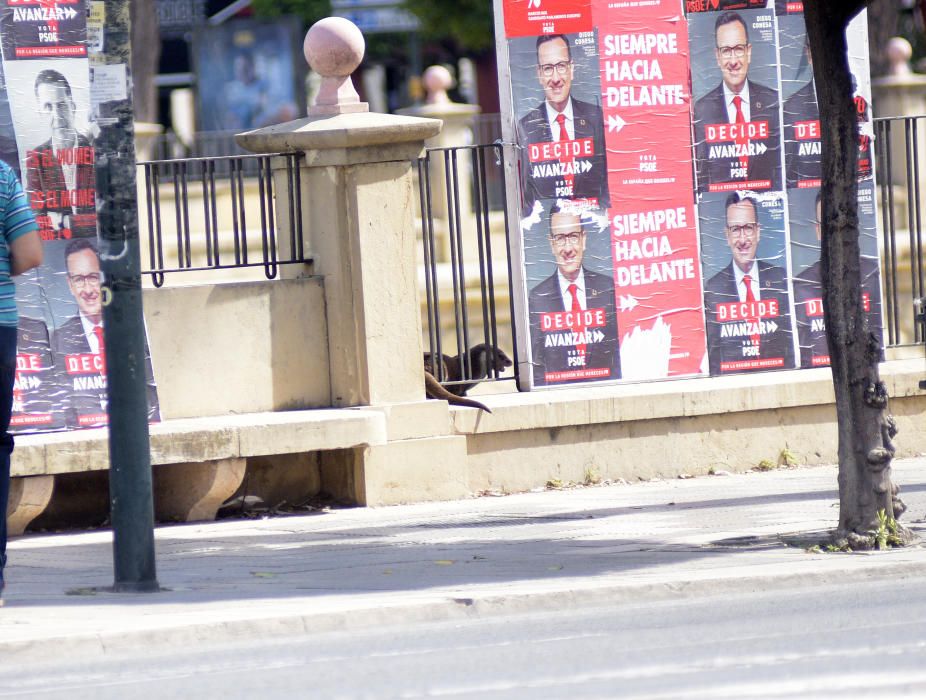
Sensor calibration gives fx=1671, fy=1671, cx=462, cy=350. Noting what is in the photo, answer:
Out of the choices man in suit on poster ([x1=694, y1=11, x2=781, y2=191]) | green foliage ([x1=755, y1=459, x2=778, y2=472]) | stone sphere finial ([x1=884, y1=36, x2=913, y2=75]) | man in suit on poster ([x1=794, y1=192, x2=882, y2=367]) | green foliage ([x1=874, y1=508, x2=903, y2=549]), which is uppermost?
stone sphere finial ([x1=884, y1=36, x2=913, y2=75])

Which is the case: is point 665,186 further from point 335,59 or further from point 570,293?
point 335,59

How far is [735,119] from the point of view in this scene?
11883 mm

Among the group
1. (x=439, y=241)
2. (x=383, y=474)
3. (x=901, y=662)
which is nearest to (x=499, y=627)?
(x=901, y=662)

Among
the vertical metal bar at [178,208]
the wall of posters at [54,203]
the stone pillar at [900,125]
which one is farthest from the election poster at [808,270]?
the wall of posters at [54,203]

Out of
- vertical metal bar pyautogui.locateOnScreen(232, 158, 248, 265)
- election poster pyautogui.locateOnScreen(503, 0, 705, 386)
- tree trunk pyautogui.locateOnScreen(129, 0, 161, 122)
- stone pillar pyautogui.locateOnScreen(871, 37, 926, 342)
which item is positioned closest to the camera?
vertical metal bar pyautogui.locateOnScreen(232, 158, 248, 265)

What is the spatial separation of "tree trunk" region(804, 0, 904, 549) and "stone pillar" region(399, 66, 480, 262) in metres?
7.50

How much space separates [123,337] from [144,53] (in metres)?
22.2

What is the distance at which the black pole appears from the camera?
775 cm

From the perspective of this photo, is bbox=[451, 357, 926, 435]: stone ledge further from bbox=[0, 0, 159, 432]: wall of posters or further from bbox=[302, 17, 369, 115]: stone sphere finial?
bbox=[0, 0, 159, 432]: wall of posters

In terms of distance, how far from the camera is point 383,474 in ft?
34.9

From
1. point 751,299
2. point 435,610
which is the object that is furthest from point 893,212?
point 435,610

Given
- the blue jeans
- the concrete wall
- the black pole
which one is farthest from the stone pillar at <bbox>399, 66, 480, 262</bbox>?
the blue jeans

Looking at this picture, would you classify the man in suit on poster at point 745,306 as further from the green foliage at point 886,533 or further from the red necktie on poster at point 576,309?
the green foliage at point 886,533

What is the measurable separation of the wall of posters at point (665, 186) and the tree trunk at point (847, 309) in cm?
295
